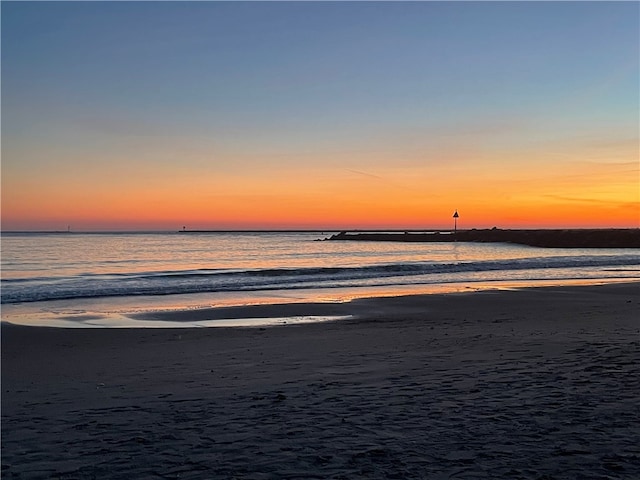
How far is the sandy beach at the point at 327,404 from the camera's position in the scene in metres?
5.14

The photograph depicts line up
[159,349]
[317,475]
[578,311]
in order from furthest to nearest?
[578,311], [159,349], [317,475]

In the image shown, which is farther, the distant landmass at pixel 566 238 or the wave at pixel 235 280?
the distant landmass at pixel 566 238

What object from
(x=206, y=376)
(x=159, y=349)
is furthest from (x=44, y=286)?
(x=206, y=376)

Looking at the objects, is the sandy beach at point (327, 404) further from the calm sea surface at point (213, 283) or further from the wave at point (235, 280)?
the wave at point (235, 280)

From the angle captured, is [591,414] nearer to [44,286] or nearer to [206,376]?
[206,376]

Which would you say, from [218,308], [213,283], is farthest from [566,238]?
[218,308]

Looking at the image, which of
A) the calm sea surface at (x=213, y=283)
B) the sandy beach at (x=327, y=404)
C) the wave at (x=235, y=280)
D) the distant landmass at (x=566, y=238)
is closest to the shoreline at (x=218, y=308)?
the calm sea surface at (x=213, y=283)

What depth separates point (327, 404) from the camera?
22.8 feet

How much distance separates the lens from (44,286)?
25.7 metres

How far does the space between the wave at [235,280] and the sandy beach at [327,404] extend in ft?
36.9

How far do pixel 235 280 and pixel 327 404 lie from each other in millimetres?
22838

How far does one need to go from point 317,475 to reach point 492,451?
5.17 feet

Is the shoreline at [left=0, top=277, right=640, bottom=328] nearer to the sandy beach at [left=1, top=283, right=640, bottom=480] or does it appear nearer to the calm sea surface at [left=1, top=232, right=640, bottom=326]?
the calm sea surface at [left=1, top=232, right=640, bottom=326]

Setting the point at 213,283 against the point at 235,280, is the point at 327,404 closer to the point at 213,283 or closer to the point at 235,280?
the point at 213,283
